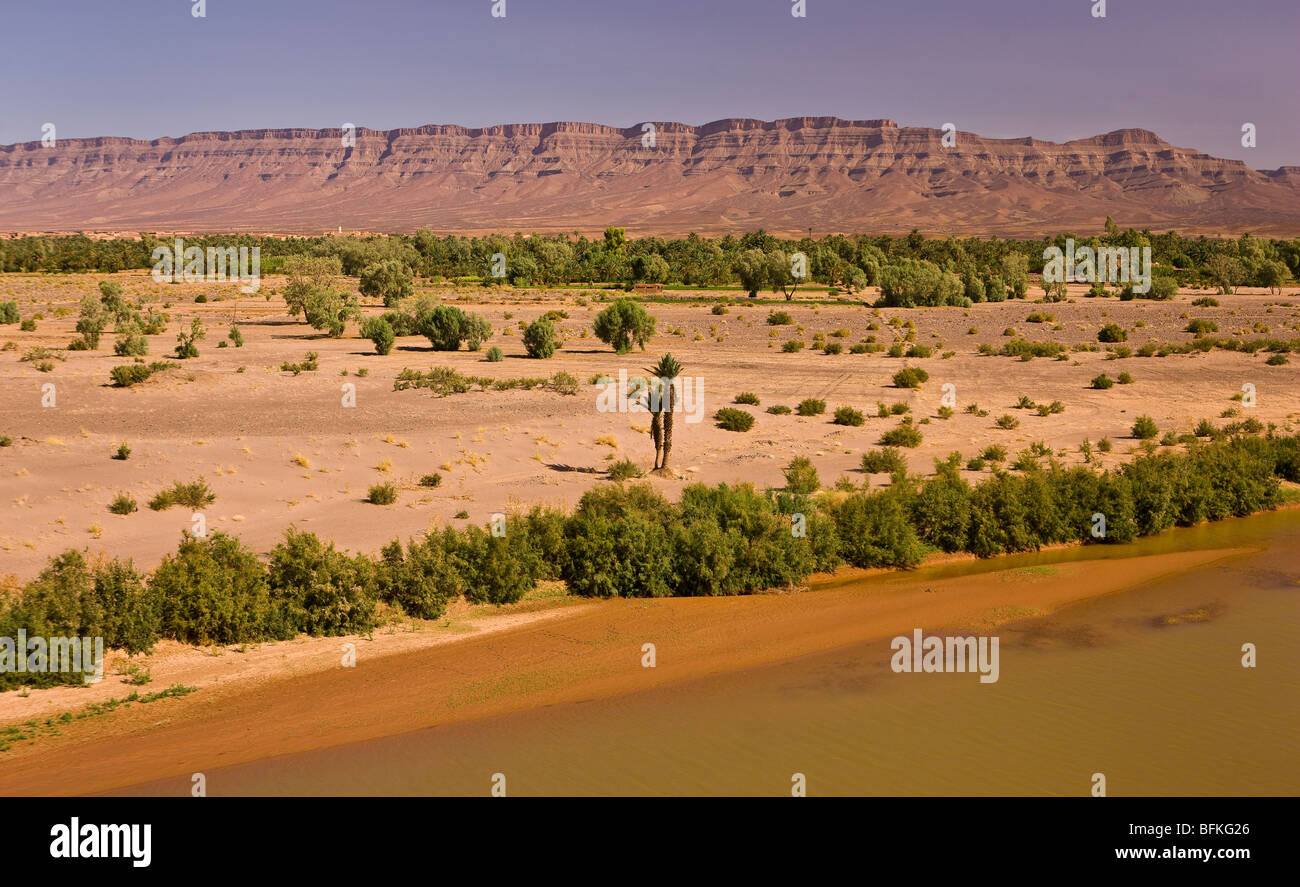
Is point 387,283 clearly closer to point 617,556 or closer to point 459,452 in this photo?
point 459,452

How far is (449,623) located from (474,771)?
173 inches

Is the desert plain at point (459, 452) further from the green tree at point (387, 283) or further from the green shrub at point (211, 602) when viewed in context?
the green tree at point (387, 283)

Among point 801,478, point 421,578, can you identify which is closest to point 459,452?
point 801,478

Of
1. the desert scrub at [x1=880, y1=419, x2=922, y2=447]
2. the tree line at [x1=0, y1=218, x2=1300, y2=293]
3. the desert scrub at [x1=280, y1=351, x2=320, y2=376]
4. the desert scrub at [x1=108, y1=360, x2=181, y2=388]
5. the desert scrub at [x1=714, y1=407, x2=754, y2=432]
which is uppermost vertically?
the tree line at [x1=0, y1=218, x2=1300, y2=293]

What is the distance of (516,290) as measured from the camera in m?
78.1

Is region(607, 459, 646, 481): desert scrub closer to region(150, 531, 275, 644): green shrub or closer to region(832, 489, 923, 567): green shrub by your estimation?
region(832, 489, 923, 567): green shrub

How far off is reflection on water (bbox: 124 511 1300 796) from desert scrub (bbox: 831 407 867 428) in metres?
13.9

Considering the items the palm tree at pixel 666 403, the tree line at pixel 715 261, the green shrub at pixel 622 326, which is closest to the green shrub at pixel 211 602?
the palm tree at pixel 666 403

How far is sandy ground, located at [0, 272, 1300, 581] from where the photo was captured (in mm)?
19422

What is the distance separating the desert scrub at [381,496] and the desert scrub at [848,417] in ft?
44.2

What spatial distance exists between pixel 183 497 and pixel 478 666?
8.79 meters

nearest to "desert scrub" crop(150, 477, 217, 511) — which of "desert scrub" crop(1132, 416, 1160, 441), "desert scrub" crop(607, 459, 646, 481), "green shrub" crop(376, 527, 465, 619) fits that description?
"green shrub" crop(376, 527, 465, 619)
